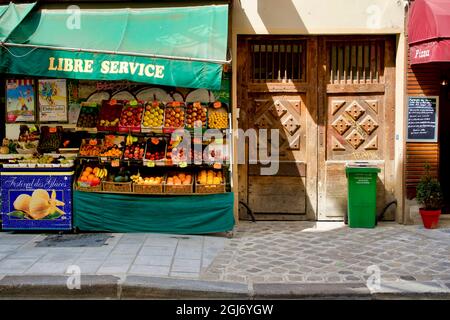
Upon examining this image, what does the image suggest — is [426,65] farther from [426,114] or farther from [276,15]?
[276,15]

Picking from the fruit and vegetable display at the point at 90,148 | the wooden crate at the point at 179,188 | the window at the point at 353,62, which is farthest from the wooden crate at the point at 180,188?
the window at the point at 353,62

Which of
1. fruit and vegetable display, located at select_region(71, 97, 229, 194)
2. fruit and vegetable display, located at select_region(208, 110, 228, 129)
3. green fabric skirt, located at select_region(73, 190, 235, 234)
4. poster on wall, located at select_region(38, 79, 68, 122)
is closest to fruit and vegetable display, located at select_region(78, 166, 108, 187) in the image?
fruit and vegetable display, located at select_region(71, 97, 229, 194)

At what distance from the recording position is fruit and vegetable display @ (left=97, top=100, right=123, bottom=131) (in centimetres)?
837

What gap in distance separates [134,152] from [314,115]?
3.22 metres

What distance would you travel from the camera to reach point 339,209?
925 cm

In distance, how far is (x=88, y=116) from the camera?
339 inches

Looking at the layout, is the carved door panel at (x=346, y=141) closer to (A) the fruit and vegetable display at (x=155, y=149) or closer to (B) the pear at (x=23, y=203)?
(A) the fruit and vegetable display at (x=155, y=149)

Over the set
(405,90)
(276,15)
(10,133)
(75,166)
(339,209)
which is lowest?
(339,209)

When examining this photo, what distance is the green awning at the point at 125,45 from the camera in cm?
757

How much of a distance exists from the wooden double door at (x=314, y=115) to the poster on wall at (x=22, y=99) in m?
3.55

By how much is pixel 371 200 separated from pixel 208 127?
118 inches

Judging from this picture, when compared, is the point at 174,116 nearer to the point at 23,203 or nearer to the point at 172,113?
the point at 172,113
